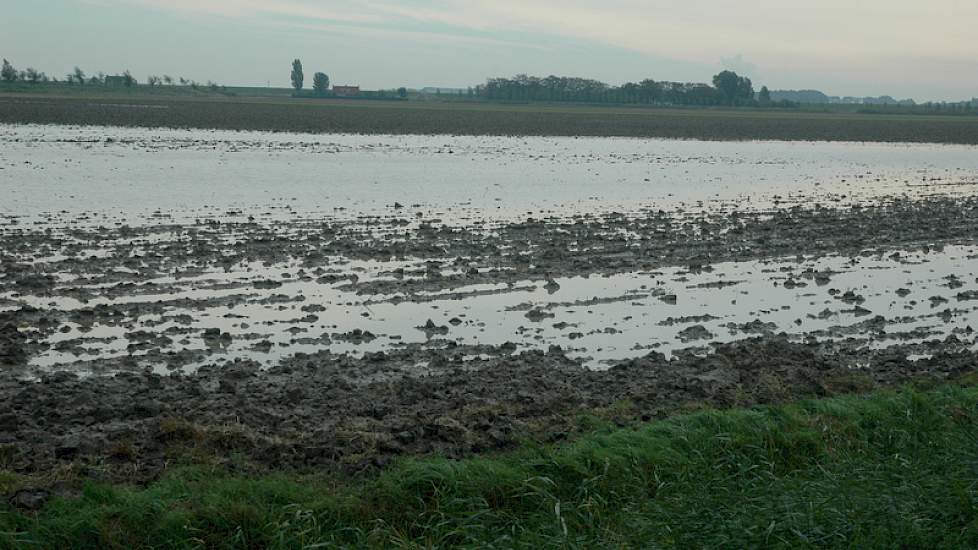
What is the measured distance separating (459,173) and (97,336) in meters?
22.3

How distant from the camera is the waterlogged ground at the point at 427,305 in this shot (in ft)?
27.6

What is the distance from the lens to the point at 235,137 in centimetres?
5041

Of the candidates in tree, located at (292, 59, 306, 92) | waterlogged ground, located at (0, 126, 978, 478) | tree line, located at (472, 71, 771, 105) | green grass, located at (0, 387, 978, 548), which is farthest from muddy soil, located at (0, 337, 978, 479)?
tree, located at (292, 59, 306, 92)

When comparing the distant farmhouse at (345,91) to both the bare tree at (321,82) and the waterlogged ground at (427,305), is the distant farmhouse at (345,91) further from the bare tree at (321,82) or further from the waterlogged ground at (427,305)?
the waterlogged ground at (427,305)

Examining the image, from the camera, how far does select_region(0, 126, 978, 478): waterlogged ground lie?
8.41 metres

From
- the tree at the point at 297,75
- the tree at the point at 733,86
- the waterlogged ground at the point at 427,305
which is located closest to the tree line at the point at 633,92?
the tree at the point at 733,86

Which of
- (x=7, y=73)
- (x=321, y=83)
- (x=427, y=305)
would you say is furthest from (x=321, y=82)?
(x=427, y=305)

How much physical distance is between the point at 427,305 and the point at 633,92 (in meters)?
158

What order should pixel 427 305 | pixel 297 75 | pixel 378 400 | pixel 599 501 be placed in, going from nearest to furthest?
pixel 599 501, pixel 378 400, pixel 427 305, pixel 297 75

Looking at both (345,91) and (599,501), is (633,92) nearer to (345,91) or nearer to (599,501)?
(345,91)

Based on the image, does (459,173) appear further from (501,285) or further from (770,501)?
(770,501)

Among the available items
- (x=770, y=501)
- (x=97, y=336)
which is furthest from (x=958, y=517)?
(x=97, y=336)

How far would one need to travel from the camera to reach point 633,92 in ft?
542

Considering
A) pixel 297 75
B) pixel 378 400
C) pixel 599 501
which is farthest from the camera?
pixel 297 75
